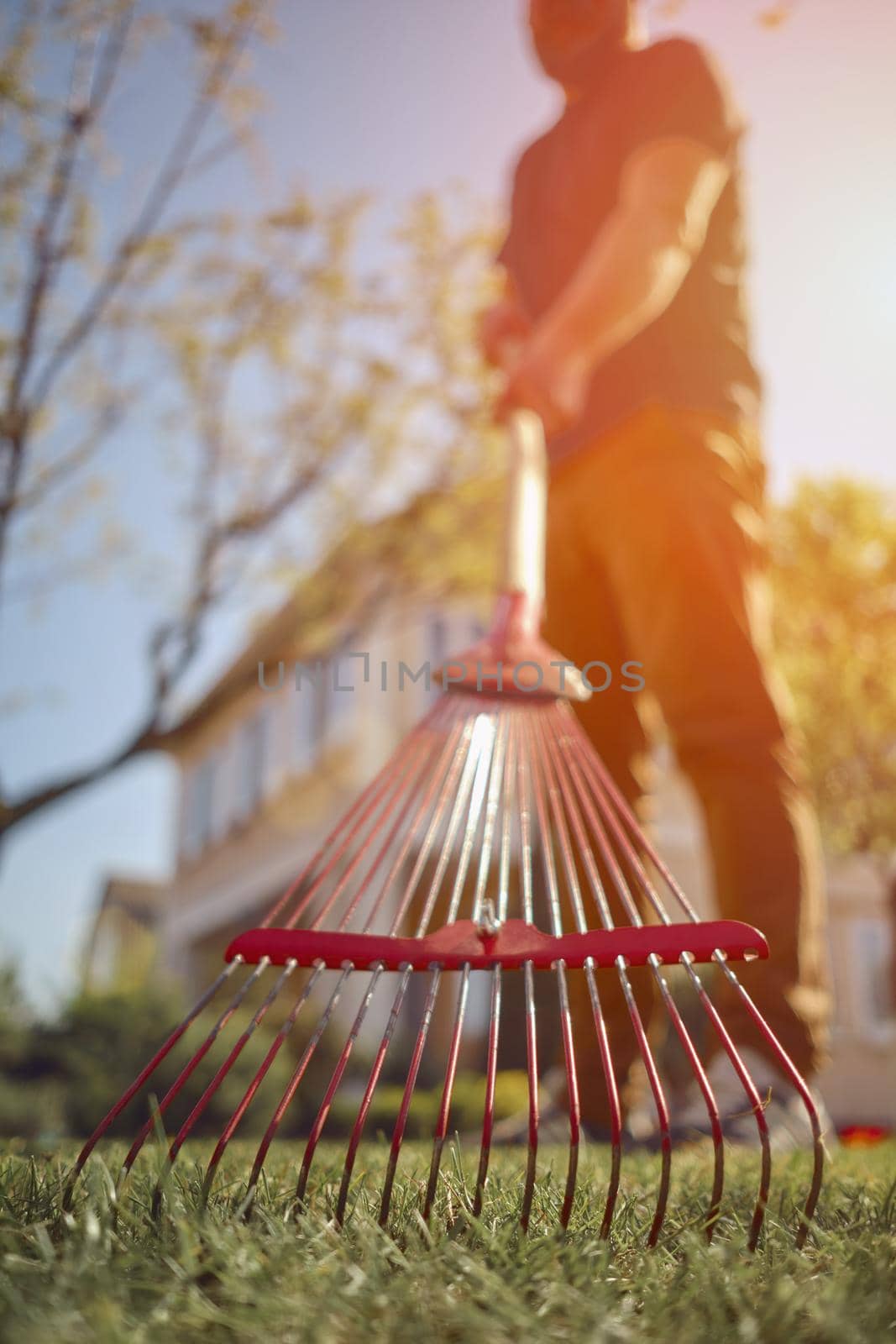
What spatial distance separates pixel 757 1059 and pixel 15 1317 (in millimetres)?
1442

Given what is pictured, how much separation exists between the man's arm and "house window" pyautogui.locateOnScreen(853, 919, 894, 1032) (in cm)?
961

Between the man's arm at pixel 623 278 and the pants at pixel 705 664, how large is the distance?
10.6 inches

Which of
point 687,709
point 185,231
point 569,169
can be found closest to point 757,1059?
point 687,709

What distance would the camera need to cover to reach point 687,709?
85.4 inches

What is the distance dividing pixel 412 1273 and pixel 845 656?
7.11 metres

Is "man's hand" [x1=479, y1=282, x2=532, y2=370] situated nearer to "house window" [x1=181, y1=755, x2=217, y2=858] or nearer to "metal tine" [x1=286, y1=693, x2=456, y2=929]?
"metal tine" [x1=286, y1=693, x2=456, y2=929]

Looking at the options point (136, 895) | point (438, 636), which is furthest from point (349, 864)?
point (136, 895)

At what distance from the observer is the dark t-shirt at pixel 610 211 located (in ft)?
7.66

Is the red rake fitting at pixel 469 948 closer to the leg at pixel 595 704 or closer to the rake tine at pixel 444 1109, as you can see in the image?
the rake tine at pixel 444 1109

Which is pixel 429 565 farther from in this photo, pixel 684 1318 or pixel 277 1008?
pixel 684 1318

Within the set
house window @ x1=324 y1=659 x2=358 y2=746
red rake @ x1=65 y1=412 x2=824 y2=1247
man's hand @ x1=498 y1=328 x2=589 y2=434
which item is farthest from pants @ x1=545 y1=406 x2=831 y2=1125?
house window @ x1=324 y1=659 x2=358 y2=746

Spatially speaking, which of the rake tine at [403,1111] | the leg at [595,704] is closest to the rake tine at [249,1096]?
the rake tine at [403,1111]

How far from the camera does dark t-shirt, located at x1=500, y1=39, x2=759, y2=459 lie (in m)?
2.33

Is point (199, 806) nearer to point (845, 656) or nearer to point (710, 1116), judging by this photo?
point (845, 656)
